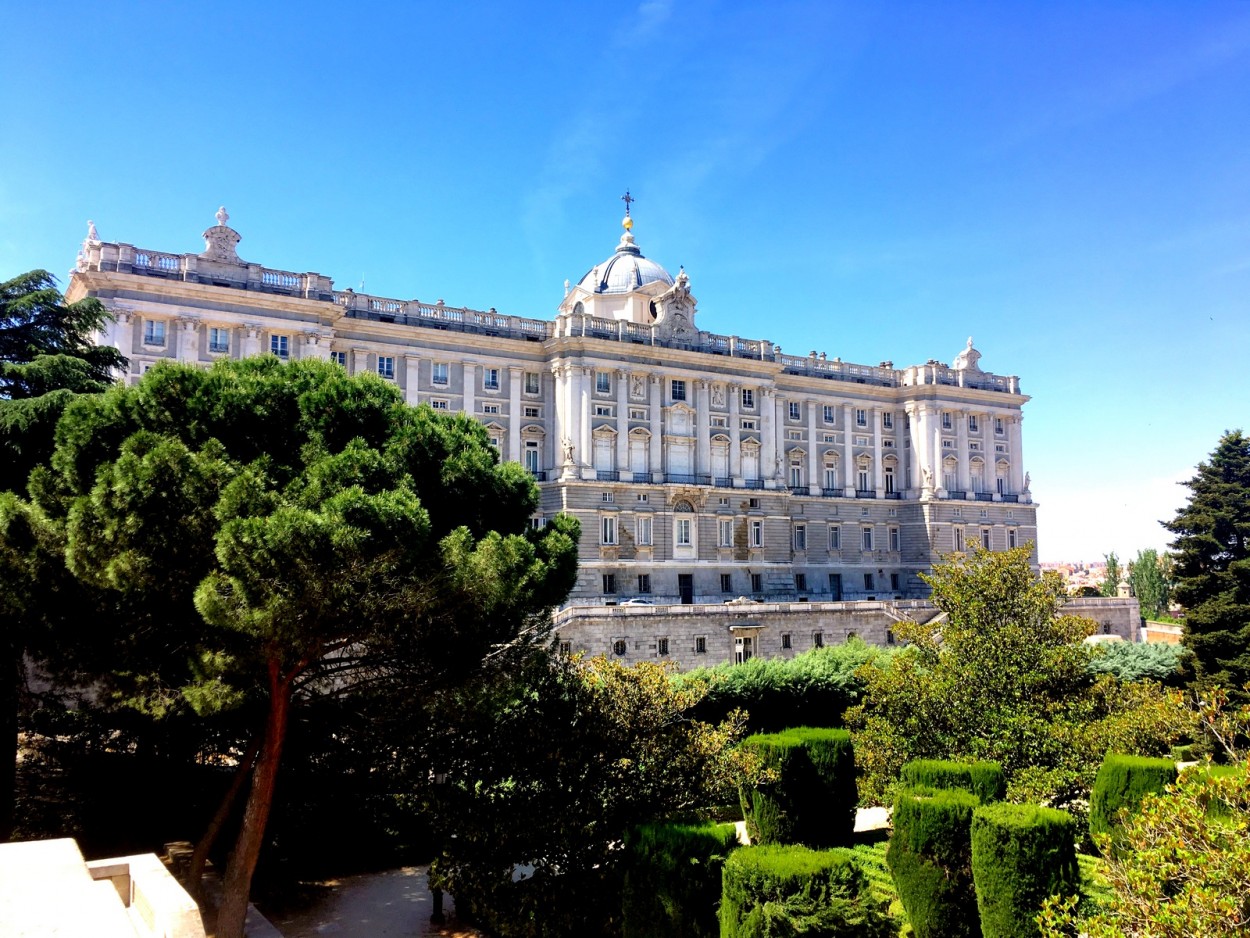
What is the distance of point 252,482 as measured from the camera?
527 inches

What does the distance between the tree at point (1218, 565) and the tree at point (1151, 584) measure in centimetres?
3365

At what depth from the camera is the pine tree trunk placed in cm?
1412

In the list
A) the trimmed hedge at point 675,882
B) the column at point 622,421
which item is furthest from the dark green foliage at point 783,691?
the column at point 622,421

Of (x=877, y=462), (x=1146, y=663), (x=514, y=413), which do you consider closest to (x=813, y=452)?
(x=877, y=462)

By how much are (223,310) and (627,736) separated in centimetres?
3052

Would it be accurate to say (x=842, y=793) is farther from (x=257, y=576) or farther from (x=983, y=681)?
(x=257, y=576)

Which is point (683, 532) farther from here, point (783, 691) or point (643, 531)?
point (783, 691)

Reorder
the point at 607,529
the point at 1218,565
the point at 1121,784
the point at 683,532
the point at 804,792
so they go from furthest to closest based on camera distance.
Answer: the point at 683,532
the point at 607,529
the point at 1218,565
the point at 804,792
the point at 1121,784

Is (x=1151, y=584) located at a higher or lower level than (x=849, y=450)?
lower

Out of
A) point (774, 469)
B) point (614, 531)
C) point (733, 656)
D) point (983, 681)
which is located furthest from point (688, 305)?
point (983, 681)

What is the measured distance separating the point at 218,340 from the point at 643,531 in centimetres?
2186

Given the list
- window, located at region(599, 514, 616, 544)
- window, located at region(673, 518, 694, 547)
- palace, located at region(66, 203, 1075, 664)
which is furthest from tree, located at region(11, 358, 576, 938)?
window, located at region(673, 518, 694, 547)

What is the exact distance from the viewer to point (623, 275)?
53.1 meters

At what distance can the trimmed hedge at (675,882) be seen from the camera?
1335cm
